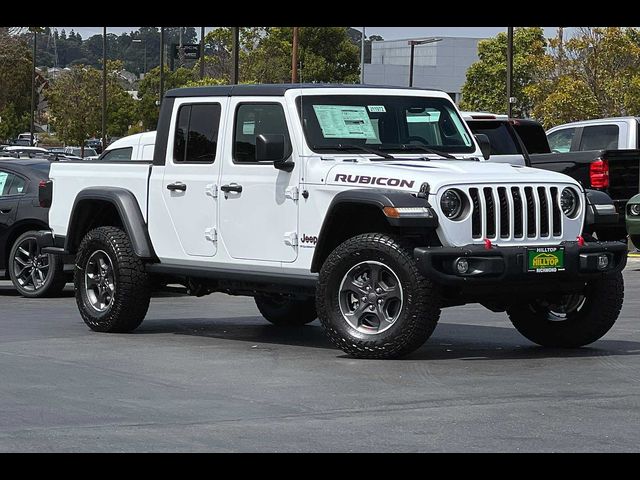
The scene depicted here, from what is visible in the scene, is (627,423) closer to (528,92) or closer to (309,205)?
(309,205)

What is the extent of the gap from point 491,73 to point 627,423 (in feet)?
230

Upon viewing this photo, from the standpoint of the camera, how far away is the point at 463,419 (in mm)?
8047

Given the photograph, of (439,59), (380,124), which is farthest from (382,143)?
(439,59)

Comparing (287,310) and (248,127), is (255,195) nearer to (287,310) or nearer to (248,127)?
(248,127)

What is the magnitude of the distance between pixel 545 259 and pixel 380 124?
1985 millimetres

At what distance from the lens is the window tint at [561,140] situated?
24.2m

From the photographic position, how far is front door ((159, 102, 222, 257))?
12.0m

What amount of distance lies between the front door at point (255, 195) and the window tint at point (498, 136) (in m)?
8.25

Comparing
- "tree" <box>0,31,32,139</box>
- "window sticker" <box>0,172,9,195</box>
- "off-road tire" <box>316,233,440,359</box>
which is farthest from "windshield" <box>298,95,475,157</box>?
"tree" <box>0,31,32,139</box>

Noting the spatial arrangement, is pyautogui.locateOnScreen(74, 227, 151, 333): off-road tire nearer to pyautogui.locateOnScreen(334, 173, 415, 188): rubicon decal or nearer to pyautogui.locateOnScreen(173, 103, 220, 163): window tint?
pyautogui.locateOnScreen(173, 103, 220, 163): window tint

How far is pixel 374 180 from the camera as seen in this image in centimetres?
1057

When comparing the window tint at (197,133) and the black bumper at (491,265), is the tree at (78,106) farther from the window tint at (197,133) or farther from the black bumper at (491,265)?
the black bumper at (491,265)
